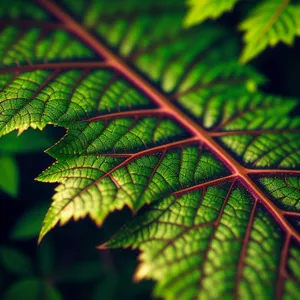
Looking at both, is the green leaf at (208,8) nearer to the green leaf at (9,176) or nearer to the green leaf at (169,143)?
the green leaf at (169,143)

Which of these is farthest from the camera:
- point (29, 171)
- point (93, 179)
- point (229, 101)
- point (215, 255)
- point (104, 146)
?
point (29, 171)

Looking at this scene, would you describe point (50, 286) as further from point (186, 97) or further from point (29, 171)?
point (186, 97)

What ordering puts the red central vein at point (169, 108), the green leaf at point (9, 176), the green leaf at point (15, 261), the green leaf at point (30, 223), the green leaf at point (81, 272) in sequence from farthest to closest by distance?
the green leaf at point (81, 272) < the green leaf at point (15, 261) < the green leaf at point (30, 223) < the green leaf at point (9, 176) < the red central vein at point (169, 108)

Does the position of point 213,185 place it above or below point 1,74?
below

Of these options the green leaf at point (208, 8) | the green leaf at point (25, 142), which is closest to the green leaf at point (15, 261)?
the green leaf at point (25, 142)

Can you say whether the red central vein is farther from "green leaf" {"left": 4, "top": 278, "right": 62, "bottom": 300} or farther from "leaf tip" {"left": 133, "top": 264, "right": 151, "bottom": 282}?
"green leaf" {"left": 4, "top": 278, "right": 62, "bottom": 300}

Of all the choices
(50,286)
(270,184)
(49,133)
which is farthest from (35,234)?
(270,184)

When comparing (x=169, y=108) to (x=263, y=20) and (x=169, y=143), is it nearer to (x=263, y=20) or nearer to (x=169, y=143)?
(x=169, y=143)
